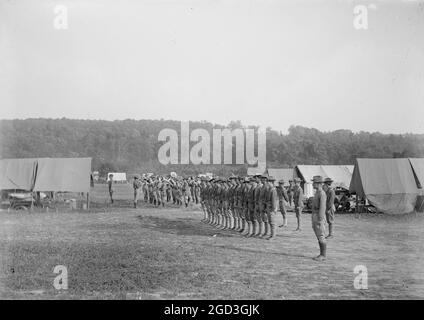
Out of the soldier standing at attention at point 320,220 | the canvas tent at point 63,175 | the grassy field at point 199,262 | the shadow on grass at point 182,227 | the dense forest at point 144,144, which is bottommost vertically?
the shadow on grass at point 182,227

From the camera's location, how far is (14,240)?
40.3ft

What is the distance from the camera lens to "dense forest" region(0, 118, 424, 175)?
5569cm

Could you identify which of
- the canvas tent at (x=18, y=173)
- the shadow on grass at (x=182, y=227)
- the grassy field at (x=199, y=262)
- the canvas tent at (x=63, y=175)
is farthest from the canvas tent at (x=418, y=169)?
the canvas tent at (x=18, y=173)

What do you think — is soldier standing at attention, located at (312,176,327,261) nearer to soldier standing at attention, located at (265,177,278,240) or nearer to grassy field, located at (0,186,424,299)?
grassy field, located at (0,186,424,299)

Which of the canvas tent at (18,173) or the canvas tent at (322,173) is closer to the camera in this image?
the canvas tent at (18,173)

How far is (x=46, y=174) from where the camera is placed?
2384 centimetres

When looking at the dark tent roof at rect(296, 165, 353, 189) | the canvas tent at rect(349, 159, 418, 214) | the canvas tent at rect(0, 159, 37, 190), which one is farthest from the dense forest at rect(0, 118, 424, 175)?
the canvas tent at rect(349, 159, 418, 214)

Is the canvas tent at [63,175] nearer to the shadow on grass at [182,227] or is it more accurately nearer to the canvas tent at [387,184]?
the shadow on grass at [182,227]

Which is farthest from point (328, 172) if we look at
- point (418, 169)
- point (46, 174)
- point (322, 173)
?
point (46, 174)

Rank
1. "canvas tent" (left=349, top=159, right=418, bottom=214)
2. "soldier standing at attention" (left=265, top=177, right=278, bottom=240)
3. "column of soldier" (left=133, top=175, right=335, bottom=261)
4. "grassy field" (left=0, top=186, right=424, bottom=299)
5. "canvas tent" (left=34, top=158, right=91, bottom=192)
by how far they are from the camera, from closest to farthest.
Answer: "grassy field" (left=0, top=186, right=424, bottom=299) < "column of soldier" (left=133, top=175, right=335, bottom=261) < "soldier standing at attention" (left=265, top=177, right=278, bottom=240) < "canvas tent" (left=349, top=159, right=418, bottom=214) < "canvas tent" (left=34, top=158, right=91, bottom=192)

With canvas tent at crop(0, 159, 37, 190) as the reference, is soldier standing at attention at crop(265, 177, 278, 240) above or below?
below

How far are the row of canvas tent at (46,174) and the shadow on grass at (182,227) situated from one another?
598 centimetres

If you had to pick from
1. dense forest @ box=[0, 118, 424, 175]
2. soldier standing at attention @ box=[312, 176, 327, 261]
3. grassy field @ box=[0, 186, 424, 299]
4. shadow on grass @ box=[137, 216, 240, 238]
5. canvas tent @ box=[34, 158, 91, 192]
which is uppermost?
dense forest @ box=[0, 118, 424, 175]

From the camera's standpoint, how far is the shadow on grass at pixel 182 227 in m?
14.3
